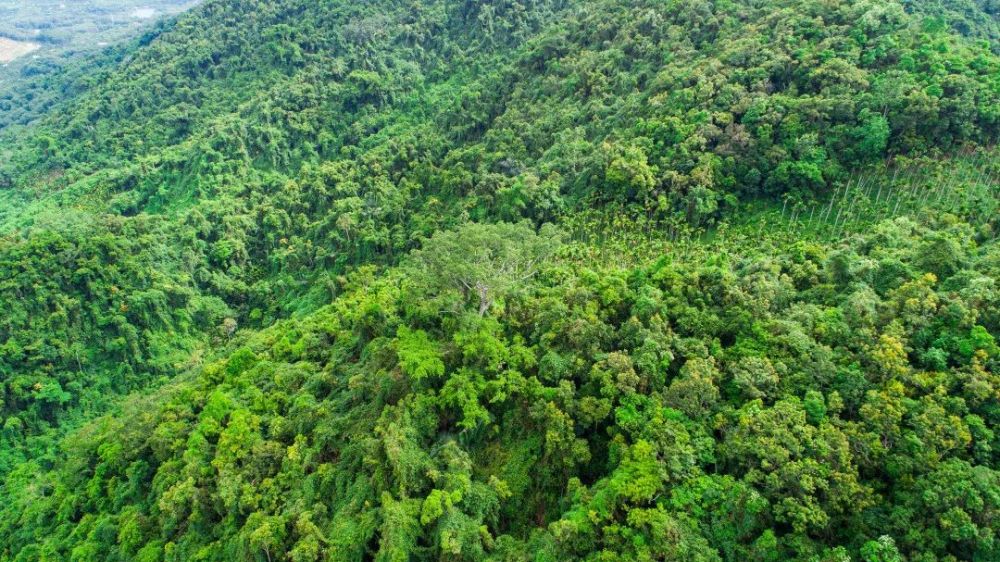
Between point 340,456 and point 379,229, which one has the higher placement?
point 340,456

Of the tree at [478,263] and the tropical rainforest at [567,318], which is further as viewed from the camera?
the tree at [478,263]

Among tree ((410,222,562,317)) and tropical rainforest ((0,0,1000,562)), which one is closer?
tropical rainforest ((0,0,1000,562))

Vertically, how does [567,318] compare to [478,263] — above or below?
below

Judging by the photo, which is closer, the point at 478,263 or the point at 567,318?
the point at 567,318

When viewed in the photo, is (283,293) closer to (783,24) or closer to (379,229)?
(379,229)

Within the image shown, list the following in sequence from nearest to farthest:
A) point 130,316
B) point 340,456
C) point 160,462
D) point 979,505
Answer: point 979,505, point 340,456, point 160,462, point 130,316

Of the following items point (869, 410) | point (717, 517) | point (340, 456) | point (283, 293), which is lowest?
point (283, 293)

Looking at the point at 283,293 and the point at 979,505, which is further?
the point at 283,293

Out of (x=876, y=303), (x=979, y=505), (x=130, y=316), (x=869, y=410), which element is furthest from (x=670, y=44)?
(x=130, y=316)
